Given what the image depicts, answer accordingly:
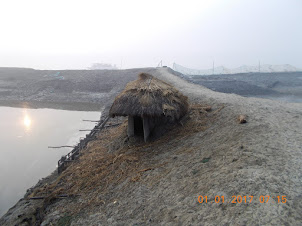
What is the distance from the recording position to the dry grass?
16.3 ft

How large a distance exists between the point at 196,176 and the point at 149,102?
2.70 meters

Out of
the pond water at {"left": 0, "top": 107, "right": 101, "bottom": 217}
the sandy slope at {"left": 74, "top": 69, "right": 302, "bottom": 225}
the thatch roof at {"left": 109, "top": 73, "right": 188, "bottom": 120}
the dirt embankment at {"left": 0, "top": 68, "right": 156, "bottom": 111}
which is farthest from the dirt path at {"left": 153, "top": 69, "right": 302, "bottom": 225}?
the dirt embankment at {"left": 0, "top": 68, "right": 156, "bottom": 111}

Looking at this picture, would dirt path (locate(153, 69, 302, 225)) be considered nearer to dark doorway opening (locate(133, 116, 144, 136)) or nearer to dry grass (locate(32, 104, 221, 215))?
dry grass (locate(32, 104, 221, 215))

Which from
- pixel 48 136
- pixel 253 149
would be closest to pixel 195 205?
pixel 253 149

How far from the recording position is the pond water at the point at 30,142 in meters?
7.84

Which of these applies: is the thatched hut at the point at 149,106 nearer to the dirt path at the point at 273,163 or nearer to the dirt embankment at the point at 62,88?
the dirt path at the point at 273,163

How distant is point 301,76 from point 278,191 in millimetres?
24286

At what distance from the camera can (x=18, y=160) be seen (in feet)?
31.2

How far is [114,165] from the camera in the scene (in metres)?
5.65

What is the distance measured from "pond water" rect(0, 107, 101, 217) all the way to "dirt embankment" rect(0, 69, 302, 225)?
7.79 feet

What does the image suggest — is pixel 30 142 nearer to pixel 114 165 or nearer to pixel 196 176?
pixel 114 165
